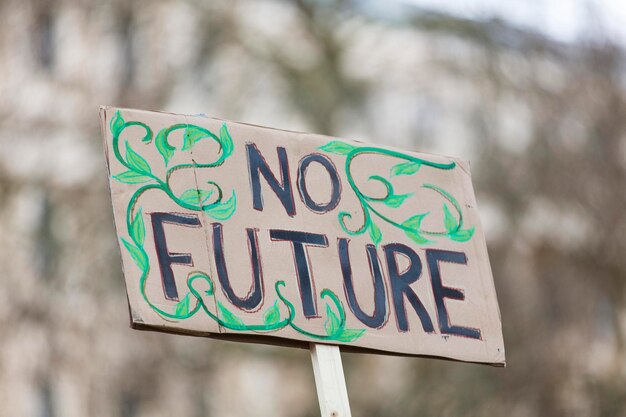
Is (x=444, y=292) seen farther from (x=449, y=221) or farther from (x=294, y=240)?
(x=294, y=240)

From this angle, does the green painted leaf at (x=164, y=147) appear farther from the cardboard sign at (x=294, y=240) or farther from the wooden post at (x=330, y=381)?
the wooden post at (x=330, y=381)

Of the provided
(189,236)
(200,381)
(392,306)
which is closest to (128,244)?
(189,236)

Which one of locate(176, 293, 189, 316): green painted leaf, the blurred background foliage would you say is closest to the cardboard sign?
locate(176, 293, 189, 316): green painted leaf

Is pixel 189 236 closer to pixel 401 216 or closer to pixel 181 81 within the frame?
pixel 401 216

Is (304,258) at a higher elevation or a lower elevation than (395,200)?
lower

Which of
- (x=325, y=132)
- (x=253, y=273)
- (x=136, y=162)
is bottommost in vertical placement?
(x=253, y=273)

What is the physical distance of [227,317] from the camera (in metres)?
3.64

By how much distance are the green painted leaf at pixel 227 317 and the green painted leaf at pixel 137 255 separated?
0.16 meters

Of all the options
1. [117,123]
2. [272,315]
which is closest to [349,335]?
[272,315]

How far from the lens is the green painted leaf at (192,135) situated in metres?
3.80

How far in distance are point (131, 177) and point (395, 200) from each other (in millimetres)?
602

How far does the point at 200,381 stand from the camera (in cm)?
1133

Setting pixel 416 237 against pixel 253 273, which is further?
pixel 416 237

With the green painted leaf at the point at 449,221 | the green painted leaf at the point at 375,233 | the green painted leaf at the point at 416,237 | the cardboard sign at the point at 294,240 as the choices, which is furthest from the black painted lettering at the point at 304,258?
the green painted leaf at the point at 449,221
